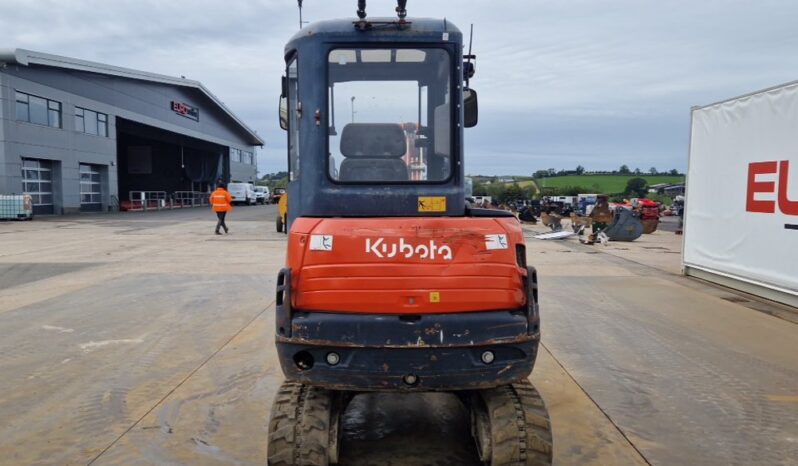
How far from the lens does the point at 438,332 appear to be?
3.22m

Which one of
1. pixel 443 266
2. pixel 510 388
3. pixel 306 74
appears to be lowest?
pixel 510 388

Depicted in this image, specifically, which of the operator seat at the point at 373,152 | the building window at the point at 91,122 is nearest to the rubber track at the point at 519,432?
the operator seat at the point at 373,152

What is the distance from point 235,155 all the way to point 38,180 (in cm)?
3376

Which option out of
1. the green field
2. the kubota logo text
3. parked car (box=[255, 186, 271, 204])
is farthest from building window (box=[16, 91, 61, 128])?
the green field

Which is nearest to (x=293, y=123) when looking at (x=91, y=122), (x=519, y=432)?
(x=519, y=432)

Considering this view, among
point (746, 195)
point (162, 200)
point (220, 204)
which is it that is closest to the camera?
point (746, 195)

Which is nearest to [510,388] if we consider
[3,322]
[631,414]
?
[631,414]

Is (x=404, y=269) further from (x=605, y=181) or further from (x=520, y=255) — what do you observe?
(x=605, y=181)

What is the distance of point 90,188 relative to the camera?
1425 inches

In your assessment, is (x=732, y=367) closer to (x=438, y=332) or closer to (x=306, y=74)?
(x=438, y=332)

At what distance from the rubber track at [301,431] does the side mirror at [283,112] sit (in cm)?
209

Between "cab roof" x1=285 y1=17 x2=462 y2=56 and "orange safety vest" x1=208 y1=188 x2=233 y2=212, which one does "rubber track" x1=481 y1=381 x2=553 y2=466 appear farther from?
"orange safety vest" x1=208 y1=188 x2=233 y2=212

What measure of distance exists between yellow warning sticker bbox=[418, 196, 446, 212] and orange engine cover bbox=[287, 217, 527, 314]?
1.52ft

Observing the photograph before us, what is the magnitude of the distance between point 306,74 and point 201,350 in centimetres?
Result: 361
